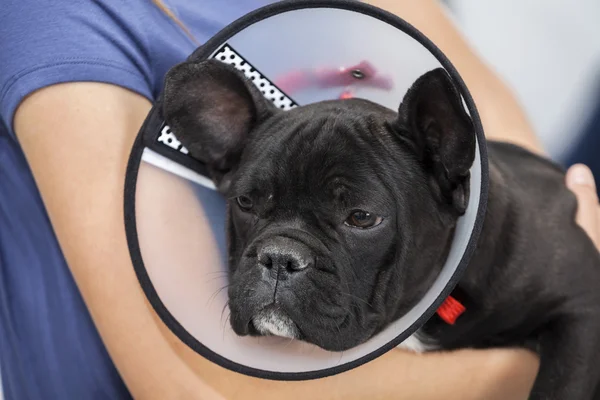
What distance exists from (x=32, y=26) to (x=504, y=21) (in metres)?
1.75

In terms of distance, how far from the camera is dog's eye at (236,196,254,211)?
1025 millimetres

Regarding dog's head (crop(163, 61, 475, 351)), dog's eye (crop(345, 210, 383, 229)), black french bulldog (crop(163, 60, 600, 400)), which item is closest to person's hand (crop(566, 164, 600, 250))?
black french bulldog (crop(163, 60, 600, 400))

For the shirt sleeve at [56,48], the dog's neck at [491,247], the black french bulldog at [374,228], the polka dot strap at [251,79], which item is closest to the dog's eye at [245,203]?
the black french bulldog at [374,228]

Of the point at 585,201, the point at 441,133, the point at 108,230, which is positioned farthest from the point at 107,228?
the point at 585,201

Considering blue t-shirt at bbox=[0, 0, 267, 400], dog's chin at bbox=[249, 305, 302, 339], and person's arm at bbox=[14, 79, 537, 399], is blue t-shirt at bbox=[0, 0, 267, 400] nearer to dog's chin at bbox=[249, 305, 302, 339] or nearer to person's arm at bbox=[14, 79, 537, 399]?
person's arm at bbox=[14, 79, 537, 399]

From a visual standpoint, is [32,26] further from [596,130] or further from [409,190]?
[596,130]

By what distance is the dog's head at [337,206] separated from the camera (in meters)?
0.92

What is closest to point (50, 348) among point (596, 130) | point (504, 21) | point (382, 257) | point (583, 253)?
point (382, 257)

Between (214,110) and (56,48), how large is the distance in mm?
240

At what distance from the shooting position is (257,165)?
1.01m

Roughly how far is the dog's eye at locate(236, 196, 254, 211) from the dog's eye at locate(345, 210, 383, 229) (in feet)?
0.51

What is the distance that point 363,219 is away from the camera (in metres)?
0.95

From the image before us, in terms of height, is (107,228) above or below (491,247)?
below

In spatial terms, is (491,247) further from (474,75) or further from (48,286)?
(48,286)
